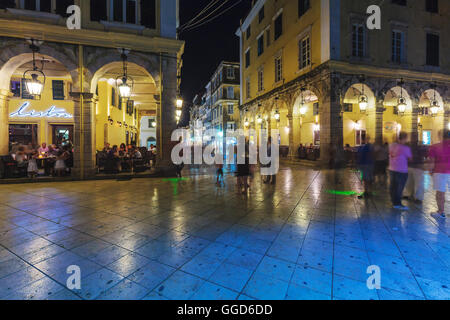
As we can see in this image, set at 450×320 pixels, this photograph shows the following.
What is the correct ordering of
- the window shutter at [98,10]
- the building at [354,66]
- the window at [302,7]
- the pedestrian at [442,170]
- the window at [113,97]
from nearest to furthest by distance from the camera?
the pedestrian at [442,170], the window shutter at [98,10], the building at [354,66], the window at [302,7], the window at [113,97]

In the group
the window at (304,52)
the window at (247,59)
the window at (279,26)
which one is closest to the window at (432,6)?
the window at (304,52)

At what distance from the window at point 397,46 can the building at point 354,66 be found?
0.20 ft

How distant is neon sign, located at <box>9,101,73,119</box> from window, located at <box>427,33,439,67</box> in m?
27.1

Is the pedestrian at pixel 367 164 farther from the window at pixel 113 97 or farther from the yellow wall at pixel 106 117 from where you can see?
the window at pixel 113 97

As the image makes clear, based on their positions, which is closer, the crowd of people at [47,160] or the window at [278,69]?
the crowd of people at [47,160]

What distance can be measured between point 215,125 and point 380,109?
34.9 meters

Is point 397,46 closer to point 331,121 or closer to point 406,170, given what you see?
point 331,121

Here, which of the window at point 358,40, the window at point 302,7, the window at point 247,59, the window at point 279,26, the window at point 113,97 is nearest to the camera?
the window at point 358,40

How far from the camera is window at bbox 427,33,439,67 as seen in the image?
54.5ft

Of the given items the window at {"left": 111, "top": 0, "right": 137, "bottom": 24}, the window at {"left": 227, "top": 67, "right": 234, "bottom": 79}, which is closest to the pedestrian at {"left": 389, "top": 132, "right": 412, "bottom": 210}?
the window at {"left": 111, "top": 0, "right": 137, "bottom": 24}

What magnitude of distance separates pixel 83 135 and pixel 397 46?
69.8 feet

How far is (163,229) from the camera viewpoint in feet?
14.4

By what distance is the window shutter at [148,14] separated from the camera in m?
11.1

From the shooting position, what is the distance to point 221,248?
11.8ft
